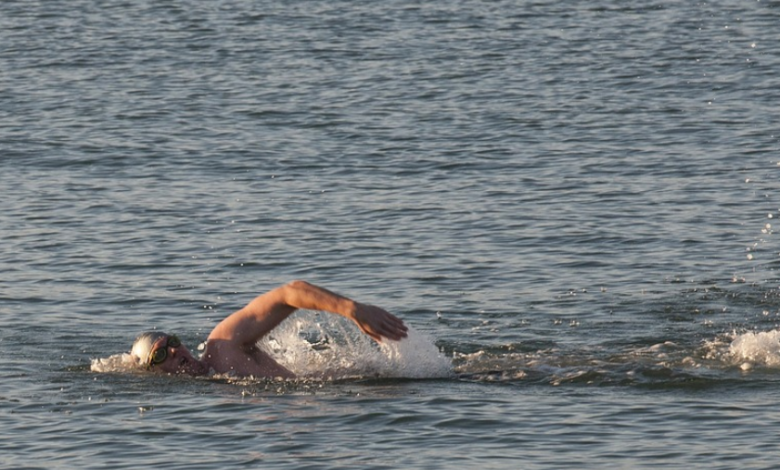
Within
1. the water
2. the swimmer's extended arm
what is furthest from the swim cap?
the swimmer's extended arm

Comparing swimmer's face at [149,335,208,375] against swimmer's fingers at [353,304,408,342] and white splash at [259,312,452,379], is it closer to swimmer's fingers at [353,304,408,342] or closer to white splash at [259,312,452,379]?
white splash at [259,312,452,379]

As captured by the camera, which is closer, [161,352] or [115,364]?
[161,352]

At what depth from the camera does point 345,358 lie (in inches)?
585

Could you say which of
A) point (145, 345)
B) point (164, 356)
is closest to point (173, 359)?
point (164, 356)

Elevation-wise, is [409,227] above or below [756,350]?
below

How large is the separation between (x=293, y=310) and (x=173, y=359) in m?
1.19

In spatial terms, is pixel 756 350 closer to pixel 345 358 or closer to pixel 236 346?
pixel 345 358

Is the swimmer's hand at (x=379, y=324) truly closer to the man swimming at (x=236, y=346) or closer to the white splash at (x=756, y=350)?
the man swimming at (x=236, y=346)

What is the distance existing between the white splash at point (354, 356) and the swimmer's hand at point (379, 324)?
1.76 m

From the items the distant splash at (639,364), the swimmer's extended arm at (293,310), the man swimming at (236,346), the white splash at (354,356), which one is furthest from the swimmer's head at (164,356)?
the distant splash at (639,364)

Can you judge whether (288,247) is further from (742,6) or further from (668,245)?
(742,6)

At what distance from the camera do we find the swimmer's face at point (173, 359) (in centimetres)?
1384

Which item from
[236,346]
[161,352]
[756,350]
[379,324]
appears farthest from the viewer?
[756,350]

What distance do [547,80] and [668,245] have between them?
12172mm
